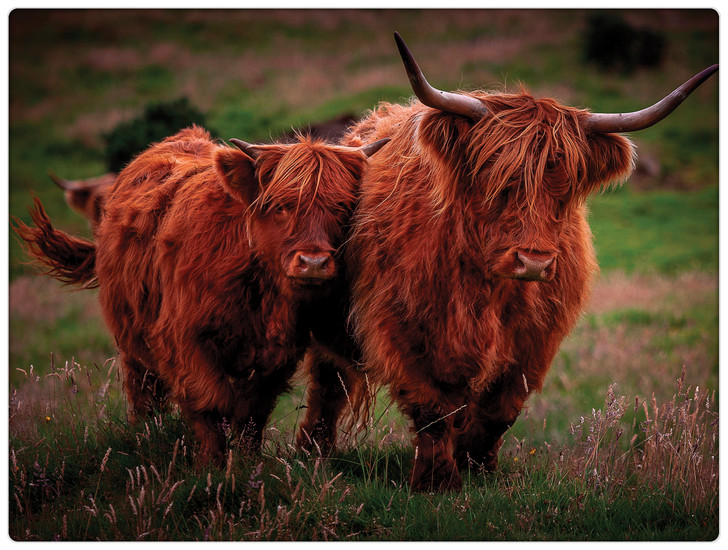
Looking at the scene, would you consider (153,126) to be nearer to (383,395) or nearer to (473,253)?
(383,395)

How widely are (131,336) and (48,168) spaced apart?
11.4m

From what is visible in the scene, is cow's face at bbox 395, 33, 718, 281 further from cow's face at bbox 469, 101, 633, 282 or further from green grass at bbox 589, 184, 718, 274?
green grass at bbox 589, 184, 718, 274

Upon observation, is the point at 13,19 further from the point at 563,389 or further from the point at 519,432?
the point at 563,389

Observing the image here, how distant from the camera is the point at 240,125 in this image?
14547mm

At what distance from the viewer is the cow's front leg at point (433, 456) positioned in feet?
12.5

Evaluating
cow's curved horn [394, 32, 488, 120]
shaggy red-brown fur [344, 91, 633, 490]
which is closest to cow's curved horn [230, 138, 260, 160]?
shaggy red-brown fur [344, 91, 633, 490]

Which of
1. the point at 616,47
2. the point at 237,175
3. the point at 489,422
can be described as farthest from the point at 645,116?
the point at 616,47

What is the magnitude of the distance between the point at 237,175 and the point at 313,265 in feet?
2.44

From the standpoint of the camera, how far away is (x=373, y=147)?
4.26 m

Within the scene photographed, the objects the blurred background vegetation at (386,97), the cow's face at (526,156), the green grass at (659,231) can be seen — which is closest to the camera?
the cow's face at (526,156)

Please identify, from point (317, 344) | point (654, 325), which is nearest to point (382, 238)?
point (317, 344)

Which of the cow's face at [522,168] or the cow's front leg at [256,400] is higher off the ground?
the cow's face at [522,168]

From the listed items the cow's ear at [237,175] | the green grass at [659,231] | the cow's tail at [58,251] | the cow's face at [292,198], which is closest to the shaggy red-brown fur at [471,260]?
the cow's face at [292,198]

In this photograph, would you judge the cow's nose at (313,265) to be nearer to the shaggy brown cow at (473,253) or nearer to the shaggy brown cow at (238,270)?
the shaggy brown cow at (238,270)
